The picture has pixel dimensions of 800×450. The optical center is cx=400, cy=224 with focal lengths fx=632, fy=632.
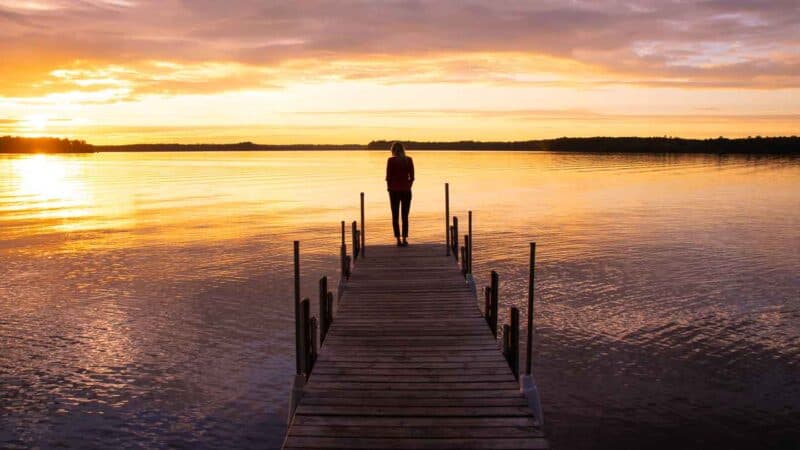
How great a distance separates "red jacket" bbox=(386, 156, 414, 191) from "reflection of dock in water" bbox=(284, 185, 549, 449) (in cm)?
334

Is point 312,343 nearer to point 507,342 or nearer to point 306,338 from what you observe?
point 306,338

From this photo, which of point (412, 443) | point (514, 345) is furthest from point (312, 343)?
point (412, 443)

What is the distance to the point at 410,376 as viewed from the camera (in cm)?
877

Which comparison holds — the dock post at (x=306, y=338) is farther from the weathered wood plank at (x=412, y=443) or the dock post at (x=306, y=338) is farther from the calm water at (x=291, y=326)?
the weathered wood plank at (x=412, y=443)

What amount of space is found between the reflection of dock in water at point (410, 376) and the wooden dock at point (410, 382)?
1 centimetres

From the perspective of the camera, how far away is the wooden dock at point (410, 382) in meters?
7.03

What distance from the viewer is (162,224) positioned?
118 feet

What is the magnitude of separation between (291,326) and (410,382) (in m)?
8.26

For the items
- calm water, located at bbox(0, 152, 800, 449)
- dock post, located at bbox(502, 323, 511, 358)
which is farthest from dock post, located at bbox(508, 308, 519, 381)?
calm water, located at bbox(0, 152, 800, 449)

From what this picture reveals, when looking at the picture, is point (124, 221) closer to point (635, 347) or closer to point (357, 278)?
point (357, 278)

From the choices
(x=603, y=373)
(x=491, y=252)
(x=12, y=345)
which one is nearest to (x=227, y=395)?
(x=12, y=345)

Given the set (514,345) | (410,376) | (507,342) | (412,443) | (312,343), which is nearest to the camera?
(412,443)

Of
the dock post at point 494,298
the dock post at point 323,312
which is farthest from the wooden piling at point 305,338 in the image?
the dock post at point 494,298

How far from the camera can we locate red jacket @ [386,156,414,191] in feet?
52.7
